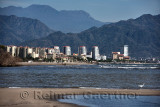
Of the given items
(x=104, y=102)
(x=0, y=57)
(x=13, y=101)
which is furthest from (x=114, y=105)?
(x=0, y=57)

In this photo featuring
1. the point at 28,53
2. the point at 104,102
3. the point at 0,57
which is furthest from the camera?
the point at 28,53

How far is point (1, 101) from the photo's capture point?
→ 519 inches

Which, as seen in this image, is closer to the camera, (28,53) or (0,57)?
(0,57)

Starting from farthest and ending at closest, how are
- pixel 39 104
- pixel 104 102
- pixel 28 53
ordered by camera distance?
pixel 28 53 < pixel 104 102 < pixel 39 104

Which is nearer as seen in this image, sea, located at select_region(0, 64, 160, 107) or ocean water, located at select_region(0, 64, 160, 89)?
sea, located at select_region(0, 64, 160, 107)

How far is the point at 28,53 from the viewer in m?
176

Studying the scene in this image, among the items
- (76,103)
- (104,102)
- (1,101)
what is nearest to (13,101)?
(1,101)

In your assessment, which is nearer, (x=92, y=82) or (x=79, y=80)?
(x=92, y=82)

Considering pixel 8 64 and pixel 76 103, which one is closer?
pixel 76 103

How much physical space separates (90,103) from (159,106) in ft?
9.85

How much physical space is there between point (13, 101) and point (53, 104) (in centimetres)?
202

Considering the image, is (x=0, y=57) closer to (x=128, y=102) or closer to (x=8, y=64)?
(x=8, y=64)

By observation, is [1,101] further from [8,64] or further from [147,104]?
[8,64]

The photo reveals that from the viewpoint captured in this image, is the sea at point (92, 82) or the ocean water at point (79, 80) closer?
the sea at point (92, 82)
